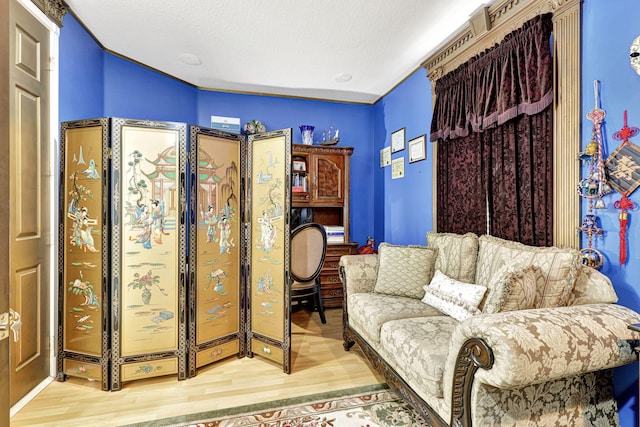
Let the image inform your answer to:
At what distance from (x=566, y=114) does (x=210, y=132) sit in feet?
7.80

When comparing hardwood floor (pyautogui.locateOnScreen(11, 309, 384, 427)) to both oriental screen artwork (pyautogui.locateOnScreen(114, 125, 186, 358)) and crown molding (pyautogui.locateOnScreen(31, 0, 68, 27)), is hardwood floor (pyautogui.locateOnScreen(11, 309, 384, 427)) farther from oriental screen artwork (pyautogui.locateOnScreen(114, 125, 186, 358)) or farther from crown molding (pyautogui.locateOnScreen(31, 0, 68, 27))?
crown molding (pyautogui.locateOnScreen(31, 0, 68, 27))

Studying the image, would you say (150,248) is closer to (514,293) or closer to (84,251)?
(84,251)

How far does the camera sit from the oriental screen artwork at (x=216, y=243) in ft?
7.23

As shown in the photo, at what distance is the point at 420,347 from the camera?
5.04 ft

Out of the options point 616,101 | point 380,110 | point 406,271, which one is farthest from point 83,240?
point 380,110

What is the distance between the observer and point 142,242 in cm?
208

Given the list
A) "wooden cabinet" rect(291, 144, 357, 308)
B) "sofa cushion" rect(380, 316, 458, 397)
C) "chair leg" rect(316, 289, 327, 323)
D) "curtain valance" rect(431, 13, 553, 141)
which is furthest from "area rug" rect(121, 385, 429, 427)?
"curtain valance" rect(431, 13, 553, 141)

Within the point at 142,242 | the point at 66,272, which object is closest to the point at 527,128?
the point at 142,242

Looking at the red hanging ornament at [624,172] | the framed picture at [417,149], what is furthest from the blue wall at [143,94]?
the red hanging ornament at [624,172]

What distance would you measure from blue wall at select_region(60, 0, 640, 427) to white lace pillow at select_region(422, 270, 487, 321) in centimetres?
69

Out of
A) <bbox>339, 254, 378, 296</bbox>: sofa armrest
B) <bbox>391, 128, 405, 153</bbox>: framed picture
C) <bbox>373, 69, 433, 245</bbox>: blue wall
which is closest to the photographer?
<bbox>339, 254, 378, 296</bbox>: sofa armrest

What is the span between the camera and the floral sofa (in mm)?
1116

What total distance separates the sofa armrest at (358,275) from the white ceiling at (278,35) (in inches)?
79.8

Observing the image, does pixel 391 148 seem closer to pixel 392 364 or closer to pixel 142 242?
pixel 392 364
